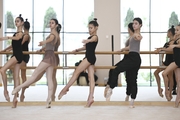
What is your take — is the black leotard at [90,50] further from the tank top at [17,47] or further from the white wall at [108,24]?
the white wall at [108,24]

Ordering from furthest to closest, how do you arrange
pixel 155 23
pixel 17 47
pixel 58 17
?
pixel 58 17 → pixel 155 23 → pixel 17 47

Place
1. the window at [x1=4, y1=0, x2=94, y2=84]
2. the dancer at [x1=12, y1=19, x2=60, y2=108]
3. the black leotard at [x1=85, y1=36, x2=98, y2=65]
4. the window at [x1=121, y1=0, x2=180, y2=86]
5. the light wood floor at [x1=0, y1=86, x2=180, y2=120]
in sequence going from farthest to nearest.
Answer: the window at [x1=4, y1=0, x2=94, y2=84] → the window at [x1=121, y1=0, x2=180, y2=86] → the black leotard at [x1=85, y1=36, x2=98, y2=65] → the dancer at [x1=12, y1=19, x2=60, y2=108] → the light wood floor at [x1=0, y1=86, x2=180, y2=120]

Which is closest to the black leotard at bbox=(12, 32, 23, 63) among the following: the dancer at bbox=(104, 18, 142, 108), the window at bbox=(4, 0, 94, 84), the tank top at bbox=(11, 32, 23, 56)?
the tank top at bbox=(11, 32, 23, 56)

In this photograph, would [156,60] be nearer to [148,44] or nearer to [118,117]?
[148,44]

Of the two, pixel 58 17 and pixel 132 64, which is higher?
pixel 58 17

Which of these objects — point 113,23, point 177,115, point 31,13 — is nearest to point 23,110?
point 177,115

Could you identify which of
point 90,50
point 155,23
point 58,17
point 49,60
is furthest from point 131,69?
point 58,17

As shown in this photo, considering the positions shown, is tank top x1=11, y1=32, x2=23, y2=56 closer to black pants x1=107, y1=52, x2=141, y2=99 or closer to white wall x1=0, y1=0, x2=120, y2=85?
black pants x1=107, y1=52, x2=141, y2=99

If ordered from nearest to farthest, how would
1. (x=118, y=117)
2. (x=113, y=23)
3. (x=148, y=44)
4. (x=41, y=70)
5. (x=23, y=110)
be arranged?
1. (x=118, y=117)
2. (x=23, y=110)
3. (x=41, y=70)
4. (x=113, y=23)
5. (x=148, y=44)

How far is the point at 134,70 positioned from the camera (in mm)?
5500

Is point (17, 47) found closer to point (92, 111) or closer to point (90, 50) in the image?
point (90, 50)

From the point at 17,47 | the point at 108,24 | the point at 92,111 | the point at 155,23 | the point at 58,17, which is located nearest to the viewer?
the point at 92,111

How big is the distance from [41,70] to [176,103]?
2309 millimetres

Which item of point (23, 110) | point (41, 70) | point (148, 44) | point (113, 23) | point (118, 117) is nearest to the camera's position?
point (118, 117)
